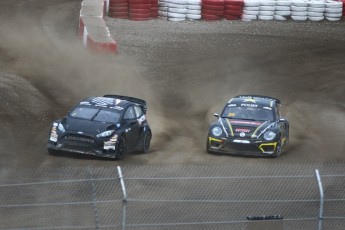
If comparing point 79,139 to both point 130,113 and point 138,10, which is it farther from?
point 138,10

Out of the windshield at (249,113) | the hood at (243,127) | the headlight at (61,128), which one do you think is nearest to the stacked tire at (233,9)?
the windshield at (249,113)

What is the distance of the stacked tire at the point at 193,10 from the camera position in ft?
119

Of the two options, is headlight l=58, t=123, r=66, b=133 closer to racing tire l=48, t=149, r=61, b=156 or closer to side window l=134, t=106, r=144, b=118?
racing tire l=48, t=149, r=61, b=156

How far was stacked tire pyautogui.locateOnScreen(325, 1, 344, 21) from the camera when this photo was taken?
3747 cm

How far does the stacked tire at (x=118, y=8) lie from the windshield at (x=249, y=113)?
46.0 feet

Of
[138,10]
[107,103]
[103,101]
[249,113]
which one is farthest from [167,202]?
[138,10]

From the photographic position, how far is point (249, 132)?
71.8ft

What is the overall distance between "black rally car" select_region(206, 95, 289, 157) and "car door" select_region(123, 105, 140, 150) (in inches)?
71.9

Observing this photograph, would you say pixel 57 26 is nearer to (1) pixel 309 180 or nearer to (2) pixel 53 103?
(2) pixel 53 103

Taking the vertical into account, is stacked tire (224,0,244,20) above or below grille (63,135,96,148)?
below

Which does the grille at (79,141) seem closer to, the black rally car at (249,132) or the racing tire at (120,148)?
the racing tire at (120,148)

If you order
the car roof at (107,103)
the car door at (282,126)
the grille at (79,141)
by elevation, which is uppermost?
the car roof at (107,103)

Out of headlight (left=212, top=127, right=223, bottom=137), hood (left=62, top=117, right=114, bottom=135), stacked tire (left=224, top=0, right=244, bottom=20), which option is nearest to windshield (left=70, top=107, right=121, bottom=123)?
hood (left=62, top=117, right=114, bottom=135)

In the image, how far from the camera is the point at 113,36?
3378 centimetres
